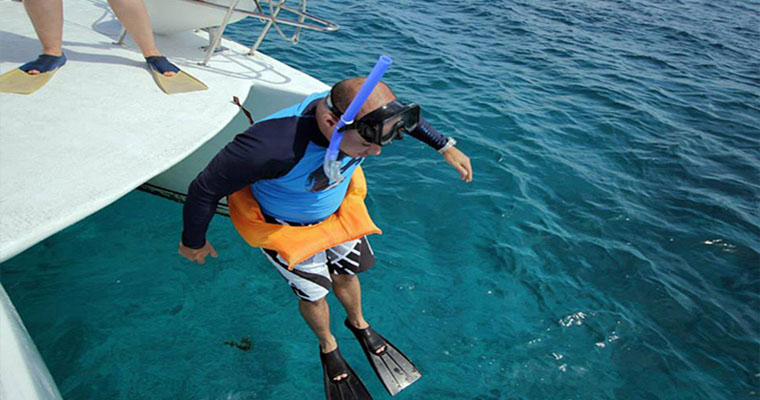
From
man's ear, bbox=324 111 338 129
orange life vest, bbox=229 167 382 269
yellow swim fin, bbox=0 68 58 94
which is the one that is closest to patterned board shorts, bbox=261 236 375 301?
orange life vest, bbox=229 167 382 269

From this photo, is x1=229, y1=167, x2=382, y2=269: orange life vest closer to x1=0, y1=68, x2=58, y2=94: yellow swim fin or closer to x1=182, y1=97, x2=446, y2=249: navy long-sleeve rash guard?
x1=182, y1=97, x2=446, y2=249: navy long-sleeve rash guard

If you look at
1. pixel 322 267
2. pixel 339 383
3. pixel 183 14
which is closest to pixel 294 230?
pixel 322 267

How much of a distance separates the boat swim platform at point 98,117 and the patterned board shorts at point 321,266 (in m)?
0.83

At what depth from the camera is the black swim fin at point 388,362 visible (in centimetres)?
296

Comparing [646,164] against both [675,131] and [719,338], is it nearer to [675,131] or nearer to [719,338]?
[675,131]

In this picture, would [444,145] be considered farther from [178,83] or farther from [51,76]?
[51,76]

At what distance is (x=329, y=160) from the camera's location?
2107mm

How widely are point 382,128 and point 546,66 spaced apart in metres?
7.52

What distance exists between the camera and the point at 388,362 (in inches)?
120

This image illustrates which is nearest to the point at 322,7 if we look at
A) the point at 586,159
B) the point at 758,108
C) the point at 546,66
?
the point at 546,66

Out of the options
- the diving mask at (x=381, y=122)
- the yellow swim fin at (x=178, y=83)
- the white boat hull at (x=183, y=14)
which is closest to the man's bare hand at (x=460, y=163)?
the diving mask at (x=381, y=122)

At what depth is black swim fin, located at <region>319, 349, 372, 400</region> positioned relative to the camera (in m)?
2.84

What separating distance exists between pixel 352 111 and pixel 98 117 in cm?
189

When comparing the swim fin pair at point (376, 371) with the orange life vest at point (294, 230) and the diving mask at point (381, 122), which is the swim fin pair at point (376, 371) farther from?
the diving mask at point (381, 122)
